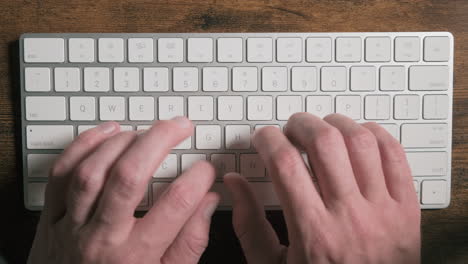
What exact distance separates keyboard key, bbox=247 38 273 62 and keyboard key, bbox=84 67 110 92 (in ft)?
0.82

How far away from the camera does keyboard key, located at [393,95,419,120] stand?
61cm

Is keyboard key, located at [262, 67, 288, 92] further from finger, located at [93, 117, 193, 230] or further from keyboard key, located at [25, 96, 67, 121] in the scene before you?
keyboard key, located at [25, 96, 67, 121]

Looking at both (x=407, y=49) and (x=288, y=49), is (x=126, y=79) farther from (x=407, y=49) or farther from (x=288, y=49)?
(x=407, y=49)

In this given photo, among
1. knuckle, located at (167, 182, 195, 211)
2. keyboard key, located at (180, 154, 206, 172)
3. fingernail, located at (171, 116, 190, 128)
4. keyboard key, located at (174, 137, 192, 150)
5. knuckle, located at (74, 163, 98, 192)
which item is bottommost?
knuckle, located at (167, 182, 195, 211)

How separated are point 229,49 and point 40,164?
1.28 feet

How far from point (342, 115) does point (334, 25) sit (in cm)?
18

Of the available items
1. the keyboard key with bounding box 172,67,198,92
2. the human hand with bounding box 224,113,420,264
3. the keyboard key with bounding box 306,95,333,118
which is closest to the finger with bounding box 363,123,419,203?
the human hand with bounding box 224,113,420,264

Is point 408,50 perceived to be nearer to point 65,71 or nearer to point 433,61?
point 433,61

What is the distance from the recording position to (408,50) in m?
0.61

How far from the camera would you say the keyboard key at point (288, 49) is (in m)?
0.60

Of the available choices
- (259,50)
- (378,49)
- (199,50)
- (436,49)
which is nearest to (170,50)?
(199,50)

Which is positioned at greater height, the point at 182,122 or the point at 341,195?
the point at 182,122

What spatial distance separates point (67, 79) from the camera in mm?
598

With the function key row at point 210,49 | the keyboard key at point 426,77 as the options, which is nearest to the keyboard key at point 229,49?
the function key row at point 210,49
